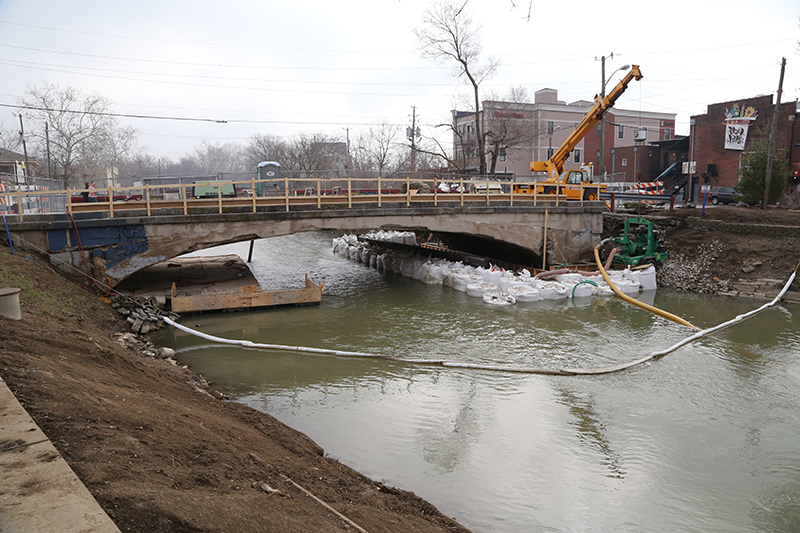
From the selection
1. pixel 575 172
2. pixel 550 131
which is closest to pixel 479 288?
pixel 575 172

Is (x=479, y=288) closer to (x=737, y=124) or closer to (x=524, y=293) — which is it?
(x=524, y=293)

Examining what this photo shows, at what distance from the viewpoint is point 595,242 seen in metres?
26.2

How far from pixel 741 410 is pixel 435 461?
658cm

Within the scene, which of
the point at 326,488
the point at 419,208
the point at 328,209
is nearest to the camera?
the point at 326,488

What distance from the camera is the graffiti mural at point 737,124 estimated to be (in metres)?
41.1

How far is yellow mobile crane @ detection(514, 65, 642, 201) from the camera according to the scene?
24.9 m

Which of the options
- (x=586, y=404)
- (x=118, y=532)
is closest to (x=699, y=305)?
(x=586, y=404)

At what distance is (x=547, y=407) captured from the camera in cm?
1063

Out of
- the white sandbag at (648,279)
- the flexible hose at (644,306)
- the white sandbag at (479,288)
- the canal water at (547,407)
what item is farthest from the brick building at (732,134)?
the white sandbag at (479,288)

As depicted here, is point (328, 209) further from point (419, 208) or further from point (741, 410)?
point (741, 410)

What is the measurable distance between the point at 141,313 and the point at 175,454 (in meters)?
12.1

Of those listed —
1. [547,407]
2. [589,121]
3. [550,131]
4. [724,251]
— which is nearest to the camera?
[547,407]

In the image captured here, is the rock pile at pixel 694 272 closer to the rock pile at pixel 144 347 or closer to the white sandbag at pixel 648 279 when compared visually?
the white sandbag at pixel 648 279

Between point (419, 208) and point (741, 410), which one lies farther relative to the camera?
point (419, 208)
